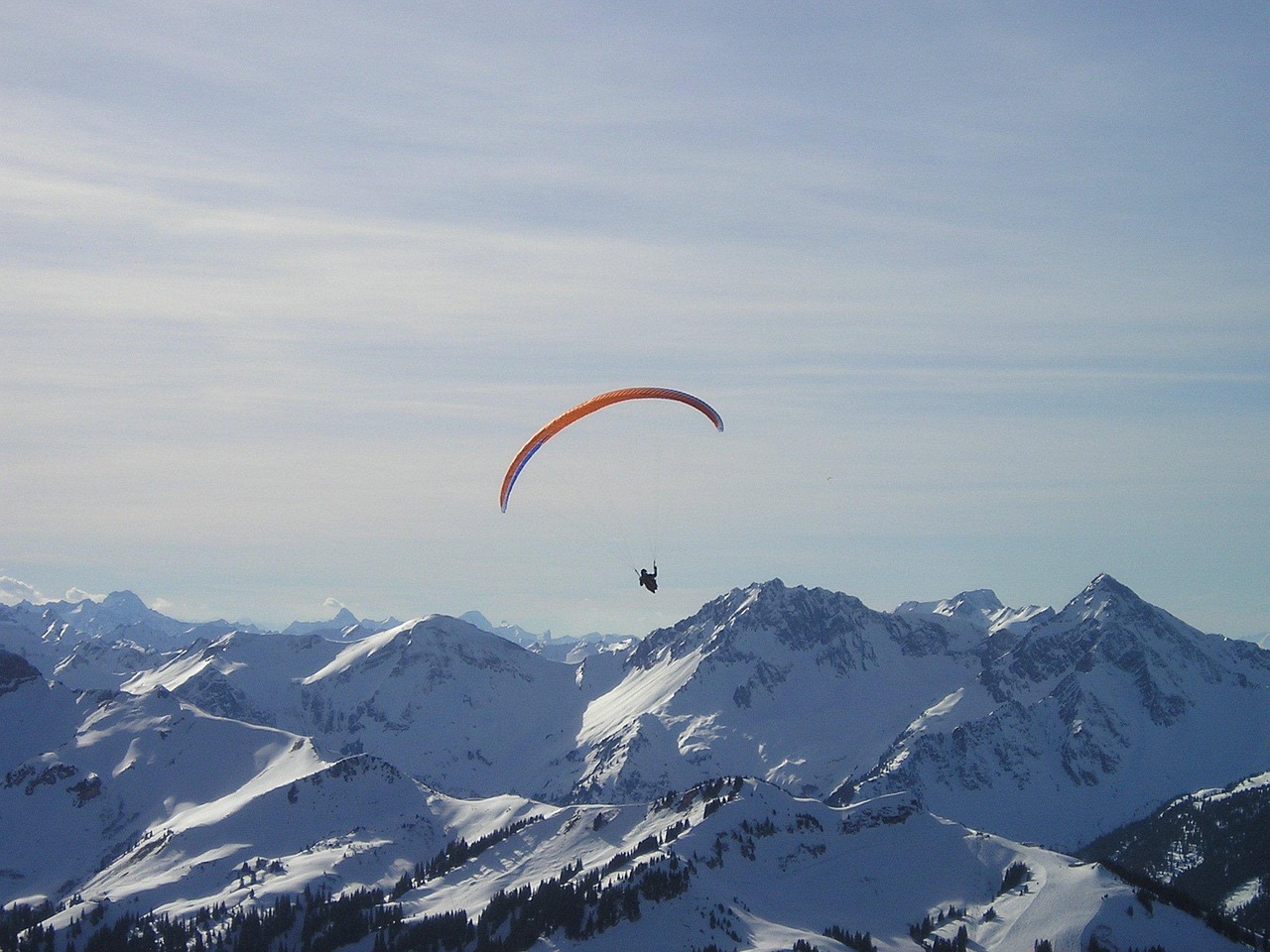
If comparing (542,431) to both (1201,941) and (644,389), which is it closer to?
(644,389)

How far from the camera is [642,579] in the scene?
Answer: 115375 millimetres

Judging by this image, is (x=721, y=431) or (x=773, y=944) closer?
(x=721, y=431)

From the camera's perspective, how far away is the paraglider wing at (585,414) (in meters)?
122

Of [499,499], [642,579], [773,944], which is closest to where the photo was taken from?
[642,579]

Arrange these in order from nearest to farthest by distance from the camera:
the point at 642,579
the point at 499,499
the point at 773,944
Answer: the point at 642,579
the point at 499,499
the point at 773,944

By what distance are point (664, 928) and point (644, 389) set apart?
9942cm

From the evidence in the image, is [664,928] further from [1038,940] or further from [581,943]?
[1038,940]

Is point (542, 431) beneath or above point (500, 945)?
above

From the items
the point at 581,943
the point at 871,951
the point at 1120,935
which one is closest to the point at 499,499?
the point at 581,943

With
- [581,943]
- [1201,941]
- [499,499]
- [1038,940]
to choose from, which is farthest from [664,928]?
[499,499]

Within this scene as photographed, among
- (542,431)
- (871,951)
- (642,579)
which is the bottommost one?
(871,951)

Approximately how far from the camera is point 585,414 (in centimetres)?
12250

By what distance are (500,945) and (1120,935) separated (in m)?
88.6

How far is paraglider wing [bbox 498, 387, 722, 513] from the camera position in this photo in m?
122
